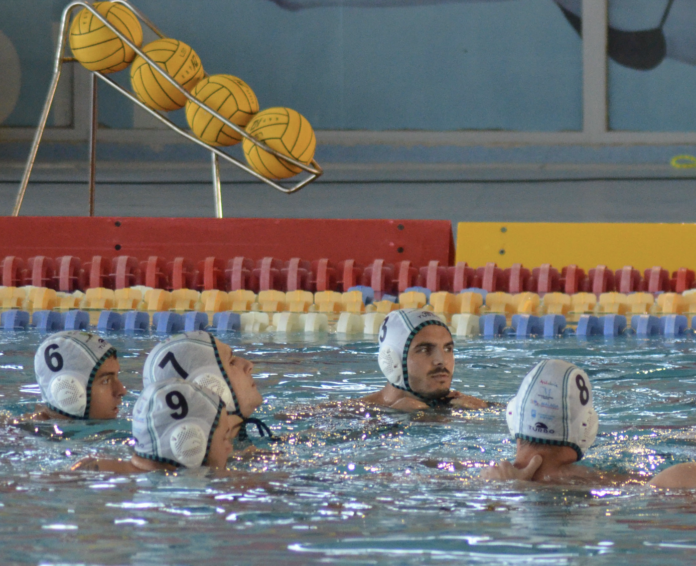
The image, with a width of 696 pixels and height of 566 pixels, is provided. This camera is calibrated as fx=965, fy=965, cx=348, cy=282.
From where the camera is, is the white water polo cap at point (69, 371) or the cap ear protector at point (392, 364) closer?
the white water polo cap at point (69, 371)

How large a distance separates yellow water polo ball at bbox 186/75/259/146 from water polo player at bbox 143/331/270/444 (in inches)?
199

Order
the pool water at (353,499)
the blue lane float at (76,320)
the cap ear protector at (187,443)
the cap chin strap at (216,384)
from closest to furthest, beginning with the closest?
the pool water at (353,499) < the cap ear protector at (187,443) < the cap chin strap at (216,384) < the blue lane float at (76,320)

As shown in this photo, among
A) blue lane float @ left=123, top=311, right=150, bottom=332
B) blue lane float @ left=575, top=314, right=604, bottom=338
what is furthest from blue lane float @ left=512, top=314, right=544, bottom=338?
blue lane float @ left=123, top=311, right=150, bottom=332

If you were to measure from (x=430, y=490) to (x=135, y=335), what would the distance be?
3.98m

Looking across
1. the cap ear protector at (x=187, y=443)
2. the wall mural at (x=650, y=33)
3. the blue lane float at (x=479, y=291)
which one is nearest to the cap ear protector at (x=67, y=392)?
the cap ear protector at (x=187, y=443)

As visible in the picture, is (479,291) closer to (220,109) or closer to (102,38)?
(220,109)

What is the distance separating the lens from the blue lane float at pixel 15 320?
6.59m

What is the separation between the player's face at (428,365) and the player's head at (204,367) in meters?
0.93

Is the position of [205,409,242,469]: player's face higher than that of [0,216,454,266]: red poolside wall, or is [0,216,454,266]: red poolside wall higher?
[0,216,454,266]: red poolside wall

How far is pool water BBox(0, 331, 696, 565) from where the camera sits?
2156 mm

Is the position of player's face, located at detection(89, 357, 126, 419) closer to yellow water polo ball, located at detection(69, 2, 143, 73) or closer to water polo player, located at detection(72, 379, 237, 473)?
water polo player, located at detection(72, 379, 237, 473)

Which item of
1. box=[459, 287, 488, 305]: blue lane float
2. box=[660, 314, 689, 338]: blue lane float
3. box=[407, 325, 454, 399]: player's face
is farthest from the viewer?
box=[459, 287, 488, 305]: blue lane float

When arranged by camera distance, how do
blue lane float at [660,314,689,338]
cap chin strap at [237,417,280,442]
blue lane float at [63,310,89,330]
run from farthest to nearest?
blue lane float at [63,310,89,330]
blue lane float at [660,314,689,338]
cap chin strap at [237,417,280,442]

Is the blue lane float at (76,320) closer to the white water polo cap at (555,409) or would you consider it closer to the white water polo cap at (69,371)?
the white water polo cap at (69,371)
